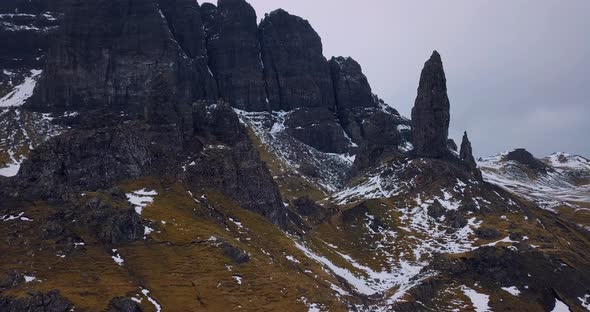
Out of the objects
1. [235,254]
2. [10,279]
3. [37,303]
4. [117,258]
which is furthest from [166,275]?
[10,279]

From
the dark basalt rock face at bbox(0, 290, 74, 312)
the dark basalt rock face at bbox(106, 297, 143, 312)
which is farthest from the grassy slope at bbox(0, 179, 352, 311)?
the dark basalt rock face at bbox(0, 290, 74, 312)

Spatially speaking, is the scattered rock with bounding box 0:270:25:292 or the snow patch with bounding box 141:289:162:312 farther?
the snow patch with bounding box 141:289:162:312

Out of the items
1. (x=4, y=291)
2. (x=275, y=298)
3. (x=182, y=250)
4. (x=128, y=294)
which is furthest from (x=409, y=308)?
(x=4, y=291)

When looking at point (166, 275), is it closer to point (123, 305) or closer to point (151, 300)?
point (151, 300)

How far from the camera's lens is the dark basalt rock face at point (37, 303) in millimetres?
151875

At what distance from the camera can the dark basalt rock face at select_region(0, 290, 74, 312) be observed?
498ft

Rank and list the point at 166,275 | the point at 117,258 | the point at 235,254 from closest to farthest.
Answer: the point at 166,275 → the point at 117,258 → the point at 235,254

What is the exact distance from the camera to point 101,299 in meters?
160

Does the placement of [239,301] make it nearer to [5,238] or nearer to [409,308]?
[409,308]

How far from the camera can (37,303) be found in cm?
15312

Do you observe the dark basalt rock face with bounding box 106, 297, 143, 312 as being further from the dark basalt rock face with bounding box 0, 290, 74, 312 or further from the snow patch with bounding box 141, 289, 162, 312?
the dark basalt rock face with bounding box 0, 290, 74, 312

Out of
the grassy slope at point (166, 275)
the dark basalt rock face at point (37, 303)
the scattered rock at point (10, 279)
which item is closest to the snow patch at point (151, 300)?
the grassy slope at point (166, 275)

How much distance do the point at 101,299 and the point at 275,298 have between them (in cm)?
4568

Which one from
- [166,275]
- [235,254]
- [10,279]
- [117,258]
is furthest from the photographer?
[235,254]
